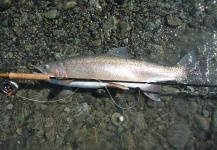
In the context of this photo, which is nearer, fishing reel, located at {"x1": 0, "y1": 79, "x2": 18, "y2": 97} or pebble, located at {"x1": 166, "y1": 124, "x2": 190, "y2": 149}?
pebble, located at {"x1": 166, "y1": 124, "x2": 190, "y2": 149}

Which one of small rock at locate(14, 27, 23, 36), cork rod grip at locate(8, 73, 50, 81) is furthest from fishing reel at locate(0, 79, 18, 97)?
small rock at locate(14, 27, 23, 36)

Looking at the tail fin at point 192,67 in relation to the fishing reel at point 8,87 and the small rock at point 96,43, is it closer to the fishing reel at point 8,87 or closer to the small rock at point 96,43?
the small rock at point 96,43

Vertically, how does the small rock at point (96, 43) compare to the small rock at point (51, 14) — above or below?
below

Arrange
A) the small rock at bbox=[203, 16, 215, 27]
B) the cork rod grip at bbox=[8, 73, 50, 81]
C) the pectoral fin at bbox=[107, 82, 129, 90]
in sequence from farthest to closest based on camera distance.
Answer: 1. the small rock at bbox=[203, 16, 215, 27]
2. the pectoral fin at bbox=[107, 82, 129, 90]
3. the cork rod grip at bbox=[8, 73, 50, 81]

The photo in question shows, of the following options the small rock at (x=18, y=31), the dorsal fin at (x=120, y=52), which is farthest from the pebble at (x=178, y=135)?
the small rock at (x=18, y=31)

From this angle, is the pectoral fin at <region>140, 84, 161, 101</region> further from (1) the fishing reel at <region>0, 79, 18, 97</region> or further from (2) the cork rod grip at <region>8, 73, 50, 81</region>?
(1) the fishing reel at <region>0, 79, 18, 97</region>

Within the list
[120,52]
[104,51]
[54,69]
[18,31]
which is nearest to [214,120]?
[120,52]

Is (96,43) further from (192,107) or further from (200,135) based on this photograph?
(200,135)
